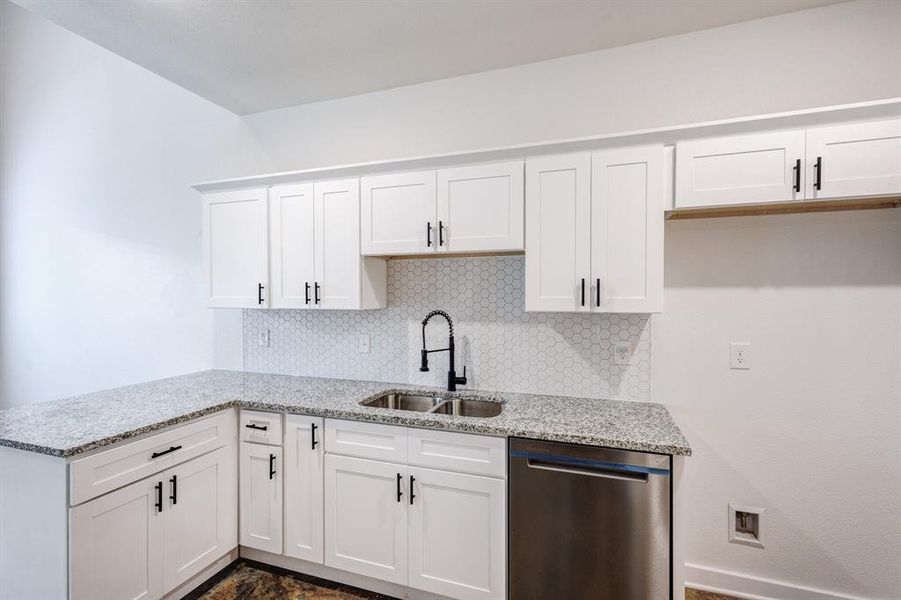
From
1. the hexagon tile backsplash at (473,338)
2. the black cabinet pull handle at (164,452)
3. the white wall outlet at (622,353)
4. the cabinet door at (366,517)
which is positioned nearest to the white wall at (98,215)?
the hexagon tile backsplash at (473,338)

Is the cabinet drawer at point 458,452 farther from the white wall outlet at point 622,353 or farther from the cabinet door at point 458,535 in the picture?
the white wall outlet at point 622,353

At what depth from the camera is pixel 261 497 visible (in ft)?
7.52

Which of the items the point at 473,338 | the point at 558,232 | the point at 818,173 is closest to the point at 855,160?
the point at 818,173

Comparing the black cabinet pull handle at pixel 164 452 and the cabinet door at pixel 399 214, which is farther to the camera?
the cabinet door at pixel 399 214

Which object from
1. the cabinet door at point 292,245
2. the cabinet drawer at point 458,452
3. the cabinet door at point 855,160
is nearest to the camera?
the cabinet door at point 855,160

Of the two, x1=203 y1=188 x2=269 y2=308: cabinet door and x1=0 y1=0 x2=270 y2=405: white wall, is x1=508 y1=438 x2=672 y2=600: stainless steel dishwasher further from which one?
x1=0 y1=0 x2=270 y2=405: white wall

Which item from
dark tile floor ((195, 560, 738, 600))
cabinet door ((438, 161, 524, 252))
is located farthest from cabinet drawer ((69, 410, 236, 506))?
cabinet door ((438, 161, 524, 252))

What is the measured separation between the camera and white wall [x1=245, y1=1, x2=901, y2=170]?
1.94m

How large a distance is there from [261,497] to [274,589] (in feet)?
1.47

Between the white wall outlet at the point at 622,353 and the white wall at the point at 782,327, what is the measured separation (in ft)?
0.40

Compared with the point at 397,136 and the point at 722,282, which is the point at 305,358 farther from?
the point at 722,282

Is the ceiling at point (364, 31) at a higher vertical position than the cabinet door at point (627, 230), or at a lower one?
higher

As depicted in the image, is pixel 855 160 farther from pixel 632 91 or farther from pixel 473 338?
pixel 473 338

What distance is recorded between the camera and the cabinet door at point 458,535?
A: 1.86 metres
